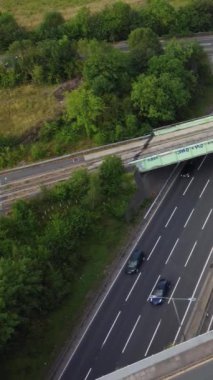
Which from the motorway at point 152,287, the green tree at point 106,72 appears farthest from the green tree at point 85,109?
the motorway at point 152,287

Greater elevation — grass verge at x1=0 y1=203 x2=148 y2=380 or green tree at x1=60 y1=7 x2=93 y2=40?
green tree at x1=60 y1=7 x2=93 y2=40

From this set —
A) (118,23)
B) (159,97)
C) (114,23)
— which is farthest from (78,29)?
(159,97)

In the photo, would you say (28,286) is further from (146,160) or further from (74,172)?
(146,160)

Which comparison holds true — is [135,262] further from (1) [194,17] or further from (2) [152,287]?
(1) [194,17]

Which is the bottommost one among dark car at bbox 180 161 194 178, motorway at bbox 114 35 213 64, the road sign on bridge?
dark car at bbox 180 161 194 178

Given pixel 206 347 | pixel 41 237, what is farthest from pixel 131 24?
pixel 206 347

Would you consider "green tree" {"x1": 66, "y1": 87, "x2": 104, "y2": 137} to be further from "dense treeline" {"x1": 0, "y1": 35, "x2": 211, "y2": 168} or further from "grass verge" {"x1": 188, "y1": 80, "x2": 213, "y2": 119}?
"grass verge" {"x1": 188, "y1": 80, "x2": 213, "y2": 119}

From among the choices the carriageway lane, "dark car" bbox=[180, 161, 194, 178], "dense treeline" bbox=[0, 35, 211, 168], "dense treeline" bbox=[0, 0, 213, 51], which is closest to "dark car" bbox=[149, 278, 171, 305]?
the carriageway lane
